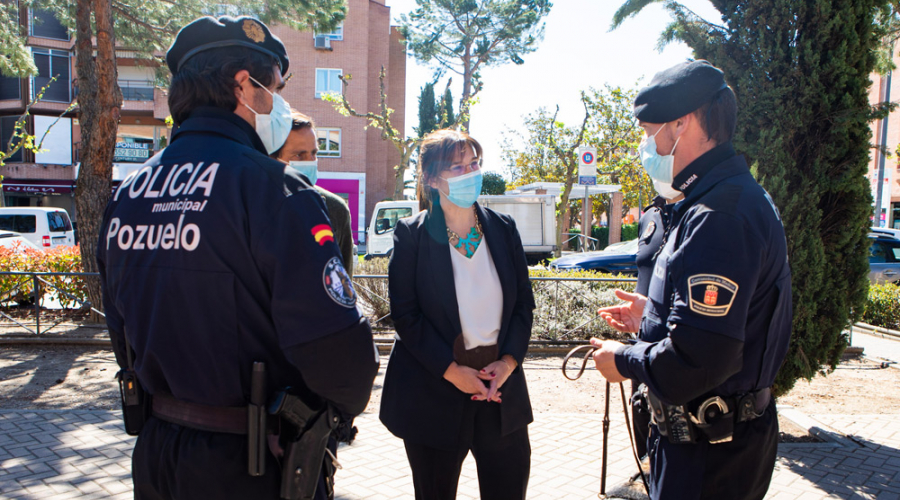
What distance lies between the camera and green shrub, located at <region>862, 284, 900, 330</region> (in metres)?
10.5

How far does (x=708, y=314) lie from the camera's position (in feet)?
5.94

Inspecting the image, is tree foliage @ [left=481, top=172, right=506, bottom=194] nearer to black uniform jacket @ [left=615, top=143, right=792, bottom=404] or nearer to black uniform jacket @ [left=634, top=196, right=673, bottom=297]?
black uniform jacket @ [left=634, top=196, right=673, bottom=297]

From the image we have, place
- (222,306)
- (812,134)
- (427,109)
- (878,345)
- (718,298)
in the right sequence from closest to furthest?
(222,306)
(718,298)
(812,134)
(878,345)
(427,109)

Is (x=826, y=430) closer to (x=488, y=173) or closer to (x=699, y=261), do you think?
(x=699, y=261)

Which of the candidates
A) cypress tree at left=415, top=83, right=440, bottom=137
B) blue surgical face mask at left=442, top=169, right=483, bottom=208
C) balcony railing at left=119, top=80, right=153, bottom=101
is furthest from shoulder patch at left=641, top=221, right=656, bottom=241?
cypress tree at left=415, top=83, right=440, bottom=137

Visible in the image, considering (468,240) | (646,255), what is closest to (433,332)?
(468,240)

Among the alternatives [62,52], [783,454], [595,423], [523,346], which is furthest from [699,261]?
[62,52]

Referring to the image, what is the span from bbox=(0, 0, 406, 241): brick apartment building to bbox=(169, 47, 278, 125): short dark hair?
30.3 metres

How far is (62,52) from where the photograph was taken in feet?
113

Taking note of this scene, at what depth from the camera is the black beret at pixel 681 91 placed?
82.9 inches

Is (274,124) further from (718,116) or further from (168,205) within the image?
(718,116)

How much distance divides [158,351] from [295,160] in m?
2.00

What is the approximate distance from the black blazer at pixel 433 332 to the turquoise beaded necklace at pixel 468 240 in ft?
0.14

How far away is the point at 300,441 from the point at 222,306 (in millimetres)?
414
